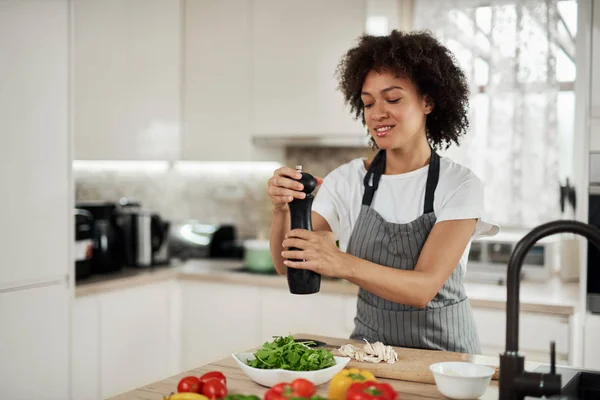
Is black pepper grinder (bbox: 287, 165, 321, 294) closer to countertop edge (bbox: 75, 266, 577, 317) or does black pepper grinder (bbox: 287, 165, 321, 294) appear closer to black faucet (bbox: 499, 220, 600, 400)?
black faucet (bbox: 499, 220, 600, 400)

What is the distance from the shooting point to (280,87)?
3.70 meters

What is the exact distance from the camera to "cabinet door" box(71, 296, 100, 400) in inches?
119

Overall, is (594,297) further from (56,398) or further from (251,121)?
(56,398)

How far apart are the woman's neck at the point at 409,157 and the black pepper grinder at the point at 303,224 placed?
19.4 inches

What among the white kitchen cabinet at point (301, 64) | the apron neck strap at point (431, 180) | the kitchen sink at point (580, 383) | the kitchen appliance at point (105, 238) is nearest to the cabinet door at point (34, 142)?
the kitchen appliance at point (105, 238)

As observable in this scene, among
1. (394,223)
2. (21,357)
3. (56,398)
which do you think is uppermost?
(394,223)

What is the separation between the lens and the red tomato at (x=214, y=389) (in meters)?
1.43

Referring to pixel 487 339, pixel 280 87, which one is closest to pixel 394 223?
pixel 487 339

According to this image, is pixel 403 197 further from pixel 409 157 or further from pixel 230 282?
pixel 230 282

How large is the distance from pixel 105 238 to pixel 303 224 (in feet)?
6.73

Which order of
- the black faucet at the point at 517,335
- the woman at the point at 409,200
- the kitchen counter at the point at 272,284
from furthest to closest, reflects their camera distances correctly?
the kitchen counter at the point at 272,284
the woman at the point at 409,200
the black faucet at the point at 517,335

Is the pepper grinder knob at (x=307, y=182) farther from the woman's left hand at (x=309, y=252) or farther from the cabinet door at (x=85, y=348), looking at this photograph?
the cabinet door at (x=85, y=348)

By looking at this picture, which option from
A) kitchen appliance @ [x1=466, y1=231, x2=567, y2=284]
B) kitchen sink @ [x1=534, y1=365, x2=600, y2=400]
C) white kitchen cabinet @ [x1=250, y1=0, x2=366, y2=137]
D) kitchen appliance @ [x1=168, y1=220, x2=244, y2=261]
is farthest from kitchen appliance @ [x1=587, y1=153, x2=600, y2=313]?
kitchen appliance @ [x1=168, y1=220, x2=244, y2=261]

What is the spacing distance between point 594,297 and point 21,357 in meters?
2.27
